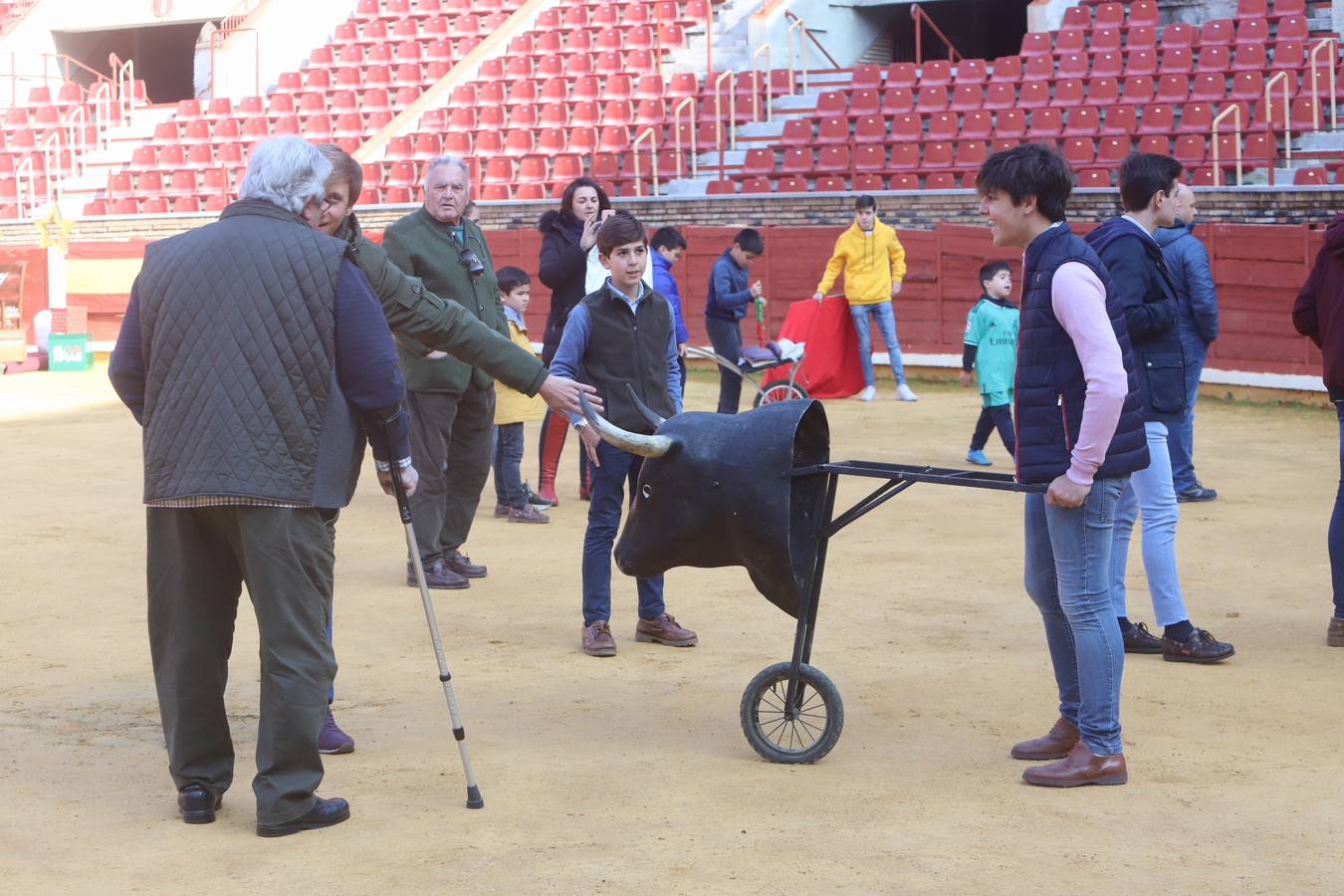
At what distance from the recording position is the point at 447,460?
7016 millimetres

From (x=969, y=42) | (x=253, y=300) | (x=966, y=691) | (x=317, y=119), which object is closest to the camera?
(x=253, y=300)

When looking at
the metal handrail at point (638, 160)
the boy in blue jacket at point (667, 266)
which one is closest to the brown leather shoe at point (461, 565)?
the boy in blue jacket at point (667, 266)

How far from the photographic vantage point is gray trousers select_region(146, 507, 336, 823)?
13.4 feet

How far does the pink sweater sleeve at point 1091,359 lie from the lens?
162 inches

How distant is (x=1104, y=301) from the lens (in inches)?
166

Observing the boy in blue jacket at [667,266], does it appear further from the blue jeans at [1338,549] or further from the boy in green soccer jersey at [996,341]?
the blue jeans at [1338,549]

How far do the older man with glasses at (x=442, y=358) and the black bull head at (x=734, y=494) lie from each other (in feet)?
6.82

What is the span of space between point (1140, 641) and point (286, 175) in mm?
3409

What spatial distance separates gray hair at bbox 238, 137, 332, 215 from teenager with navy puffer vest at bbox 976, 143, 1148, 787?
1701 mm

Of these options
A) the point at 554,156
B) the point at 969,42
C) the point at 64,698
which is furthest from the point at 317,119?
the point at 64,698

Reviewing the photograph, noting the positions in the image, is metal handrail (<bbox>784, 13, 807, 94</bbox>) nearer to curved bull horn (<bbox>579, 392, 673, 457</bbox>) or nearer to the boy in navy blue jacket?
the boy in navy blue jacket

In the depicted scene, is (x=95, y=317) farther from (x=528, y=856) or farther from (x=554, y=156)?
(x=528, y=856)

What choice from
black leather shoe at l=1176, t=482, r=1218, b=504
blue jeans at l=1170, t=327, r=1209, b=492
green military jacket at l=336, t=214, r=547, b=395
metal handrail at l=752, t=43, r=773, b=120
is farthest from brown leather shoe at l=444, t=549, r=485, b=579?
metal handrail at l=752, t=43, r=773, b=120

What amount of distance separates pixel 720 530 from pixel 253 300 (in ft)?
4.68
